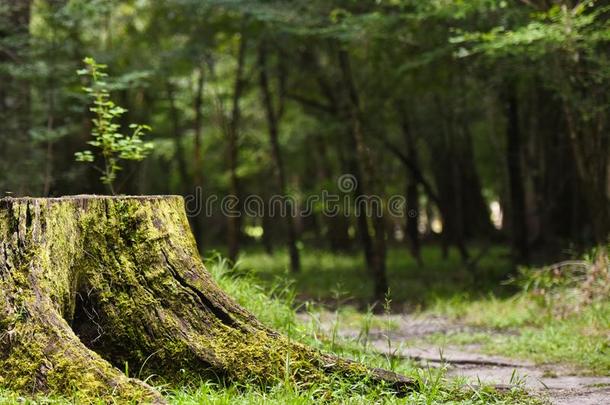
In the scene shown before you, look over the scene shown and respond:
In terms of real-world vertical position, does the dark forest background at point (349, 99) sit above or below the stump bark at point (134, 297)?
above

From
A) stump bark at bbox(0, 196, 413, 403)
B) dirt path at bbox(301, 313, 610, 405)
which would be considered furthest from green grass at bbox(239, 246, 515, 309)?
stump bark at bbox(0, 196, 413, 403)

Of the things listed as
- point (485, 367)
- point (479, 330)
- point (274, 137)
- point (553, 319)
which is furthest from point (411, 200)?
point (485, 367)

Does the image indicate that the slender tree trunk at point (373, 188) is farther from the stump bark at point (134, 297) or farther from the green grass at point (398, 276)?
the stump bark at point (134, 297)

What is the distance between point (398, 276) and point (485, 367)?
9.24 m

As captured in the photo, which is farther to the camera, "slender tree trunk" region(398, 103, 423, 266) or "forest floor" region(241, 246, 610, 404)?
"slender tree trunk" region(398, 103, 423, 266)

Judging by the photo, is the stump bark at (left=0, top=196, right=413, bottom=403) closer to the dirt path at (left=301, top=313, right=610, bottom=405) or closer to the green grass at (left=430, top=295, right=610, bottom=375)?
the dirt path at (left=301, top=313, right=610, bottom=405)

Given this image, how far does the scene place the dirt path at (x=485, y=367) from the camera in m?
5.30

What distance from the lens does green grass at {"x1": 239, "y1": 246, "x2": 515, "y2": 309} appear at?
12805mm

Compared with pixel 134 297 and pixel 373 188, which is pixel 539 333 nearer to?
pixel 373 188

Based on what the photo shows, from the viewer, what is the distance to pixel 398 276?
1603 centimetres

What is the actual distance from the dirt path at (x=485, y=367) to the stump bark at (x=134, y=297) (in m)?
1.10

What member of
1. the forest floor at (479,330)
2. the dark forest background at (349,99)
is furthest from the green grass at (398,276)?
the dark forest background at (349,99)

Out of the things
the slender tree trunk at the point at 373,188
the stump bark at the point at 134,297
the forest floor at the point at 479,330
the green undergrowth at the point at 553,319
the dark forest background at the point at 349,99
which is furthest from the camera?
the slender tree trunk at the point at 373,188

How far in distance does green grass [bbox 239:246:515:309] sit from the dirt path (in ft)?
3.80
